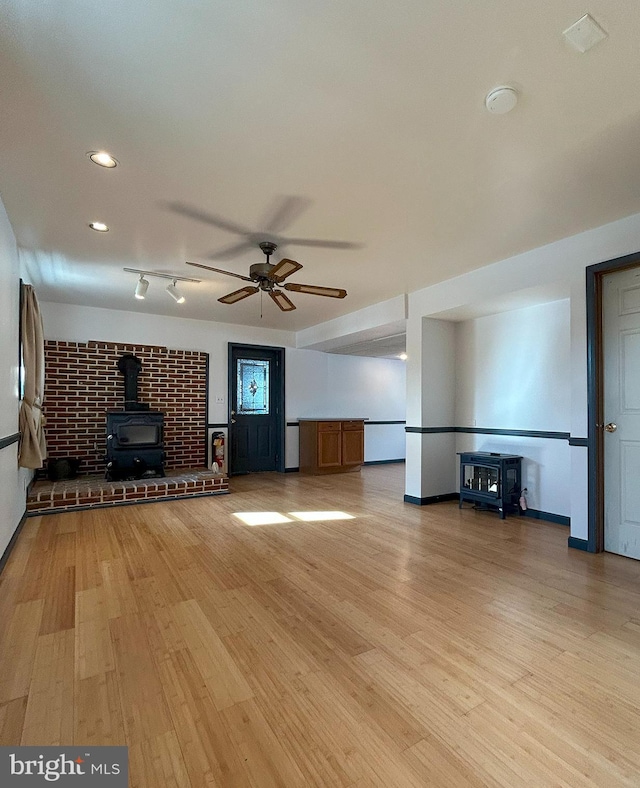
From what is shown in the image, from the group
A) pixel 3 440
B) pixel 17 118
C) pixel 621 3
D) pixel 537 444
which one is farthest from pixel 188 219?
pixel 537 444

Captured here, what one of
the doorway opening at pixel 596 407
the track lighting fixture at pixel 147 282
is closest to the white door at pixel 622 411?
the doorway opening at pixel 596 407

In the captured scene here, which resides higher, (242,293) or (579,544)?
(242,293)

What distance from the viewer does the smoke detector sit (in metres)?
1.72

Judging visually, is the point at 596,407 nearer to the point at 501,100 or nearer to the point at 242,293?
the point at 501,100

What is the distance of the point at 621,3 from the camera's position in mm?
1363

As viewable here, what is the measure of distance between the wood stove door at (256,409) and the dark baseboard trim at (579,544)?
4636 millimetres

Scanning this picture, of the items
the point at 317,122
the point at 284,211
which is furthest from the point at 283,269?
the point at 317,122

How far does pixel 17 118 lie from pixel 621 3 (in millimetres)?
2535

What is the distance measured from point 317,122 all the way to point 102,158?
1231 mm

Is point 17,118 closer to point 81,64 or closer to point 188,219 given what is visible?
point 81,64

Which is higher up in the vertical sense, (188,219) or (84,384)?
(188,219)

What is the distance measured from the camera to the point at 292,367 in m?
7.21

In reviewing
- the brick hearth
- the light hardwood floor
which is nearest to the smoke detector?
the light hardwood floor

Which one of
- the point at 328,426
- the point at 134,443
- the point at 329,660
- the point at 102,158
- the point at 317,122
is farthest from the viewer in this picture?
the point at 328,426
